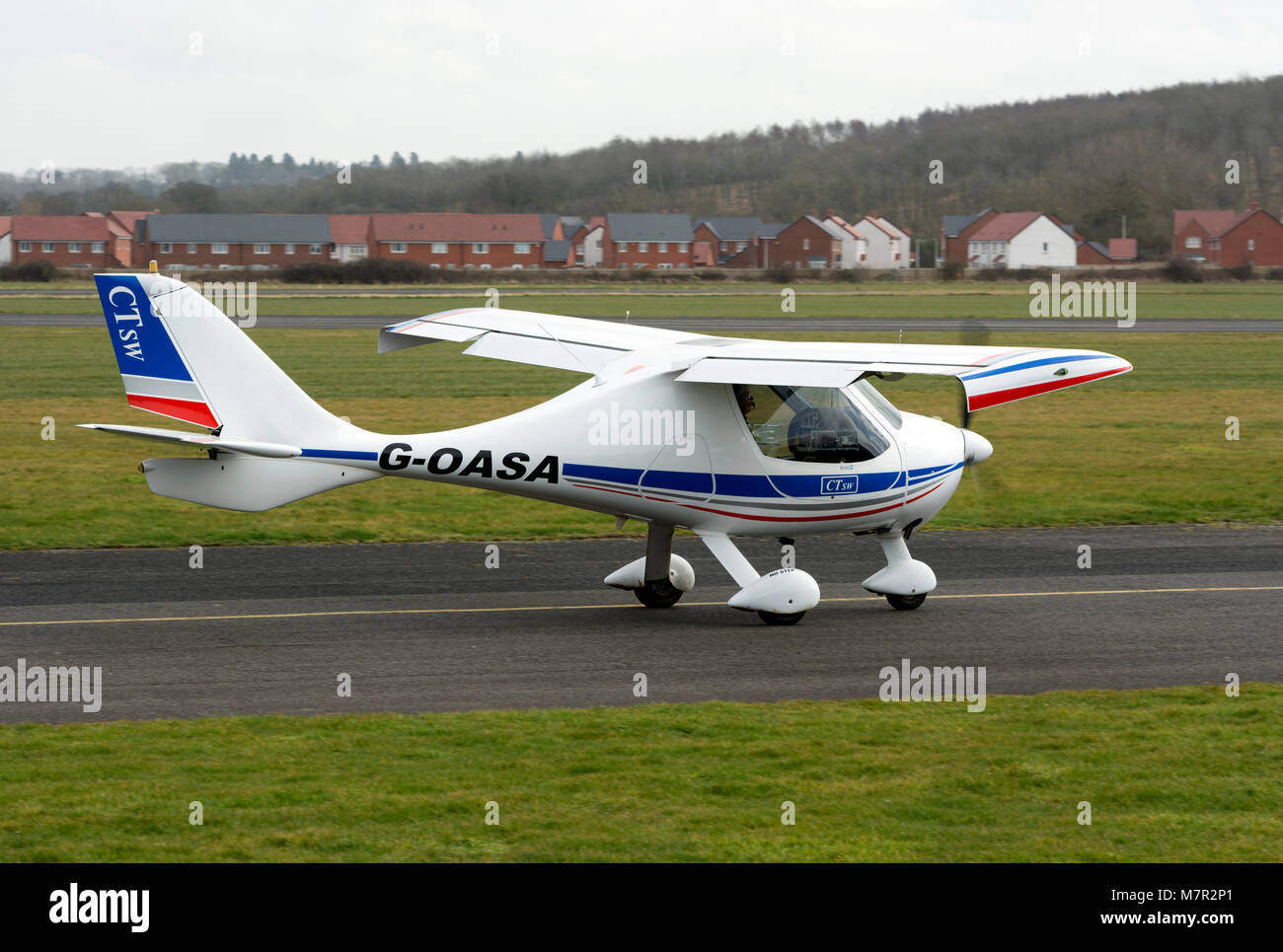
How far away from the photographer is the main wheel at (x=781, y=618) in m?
14.3

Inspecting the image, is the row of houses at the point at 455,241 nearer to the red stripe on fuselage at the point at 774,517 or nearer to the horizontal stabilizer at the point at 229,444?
the horizontal stabilizer at the point at 229,444

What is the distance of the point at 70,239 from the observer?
107 meters

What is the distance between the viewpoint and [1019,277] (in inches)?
3681

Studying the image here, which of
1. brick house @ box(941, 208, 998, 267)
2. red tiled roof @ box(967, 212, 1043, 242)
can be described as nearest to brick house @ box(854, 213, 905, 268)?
brick house @ box(941, 208, 998, 267)

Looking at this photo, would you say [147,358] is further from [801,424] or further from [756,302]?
[756,302]

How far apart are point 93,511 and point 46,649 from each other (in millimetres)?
8135

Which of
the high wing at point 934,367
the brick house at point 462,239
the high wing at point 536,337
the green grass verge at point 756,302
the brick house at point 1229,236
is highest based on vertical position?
the brick house at point 462,239

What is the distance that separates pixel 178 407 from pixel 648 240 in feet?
371

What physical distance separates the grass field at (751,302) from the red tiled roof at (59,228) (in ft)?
95.6

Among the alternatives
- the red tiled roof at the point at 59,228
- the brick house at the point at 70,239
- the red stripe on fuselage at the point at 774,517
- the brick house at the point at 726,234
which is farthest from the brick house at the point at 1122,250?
the red tiled roof at the point at 59,228

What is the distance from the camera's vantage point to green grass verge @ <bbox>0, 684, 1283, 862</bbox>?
8.04m

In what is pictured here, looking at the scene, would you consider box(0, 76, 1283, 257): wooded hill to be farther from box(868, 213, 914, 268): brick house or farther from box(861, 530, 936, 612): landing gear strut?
box(861, 530, 936, 612): landing gear strut

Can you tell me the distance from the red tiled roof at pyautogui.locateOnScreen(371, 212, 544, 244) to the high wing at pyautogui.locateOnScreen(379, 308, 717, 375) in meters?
102

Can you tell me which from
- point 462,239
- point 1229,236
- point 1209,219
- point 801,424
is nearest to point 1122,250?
point 1209,219
